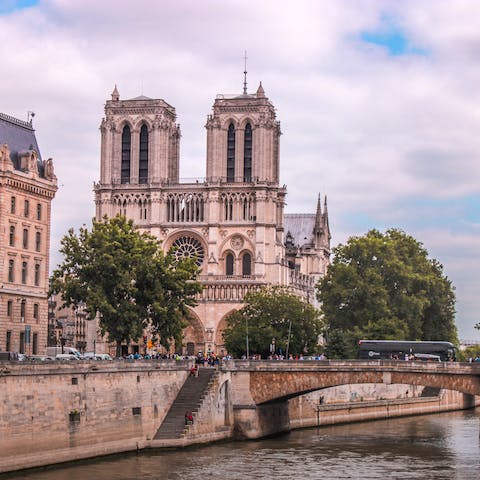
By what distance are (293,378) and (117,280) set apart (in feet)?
57.9

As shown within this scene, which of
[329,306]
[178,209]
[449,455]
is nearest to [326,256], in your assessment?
[178,209]

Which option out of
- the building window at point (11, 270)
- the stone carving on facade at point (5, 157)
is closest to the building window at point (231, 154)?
the building window at point (11, 270)

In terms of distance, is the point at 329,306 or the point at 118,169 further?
the point at 118,169

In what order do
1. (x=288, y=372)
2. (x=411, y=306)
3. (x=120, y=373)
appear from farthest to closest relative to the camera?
(x=411, y=306)
(x=288, y=372)
(x=120, y=373)

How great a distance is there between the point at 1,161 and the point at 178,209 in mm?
69427

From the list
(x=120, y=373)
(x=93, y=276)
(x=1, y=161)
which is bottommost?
(x=120, y=373)

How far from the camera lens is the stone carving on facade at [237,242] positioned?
15212 centimetres

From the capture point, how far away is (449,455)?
7206 cm

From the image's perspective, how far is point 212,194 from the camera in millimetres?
152375

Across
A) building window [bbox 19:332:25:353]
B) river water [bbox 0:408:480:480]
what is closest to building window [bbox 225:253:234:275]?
building window [bbox 19:332:25:353]

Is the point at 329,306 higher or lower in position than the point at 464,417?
higher

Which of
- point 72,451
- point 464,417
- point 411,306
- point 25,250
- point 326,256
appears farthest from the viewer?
point 326,256

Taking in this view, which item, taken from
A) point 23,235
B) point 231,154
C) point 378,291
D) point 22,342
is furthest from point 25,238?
point 231,154

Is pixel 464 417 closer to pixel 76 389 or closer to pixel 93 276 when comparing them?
pixel 93 276
